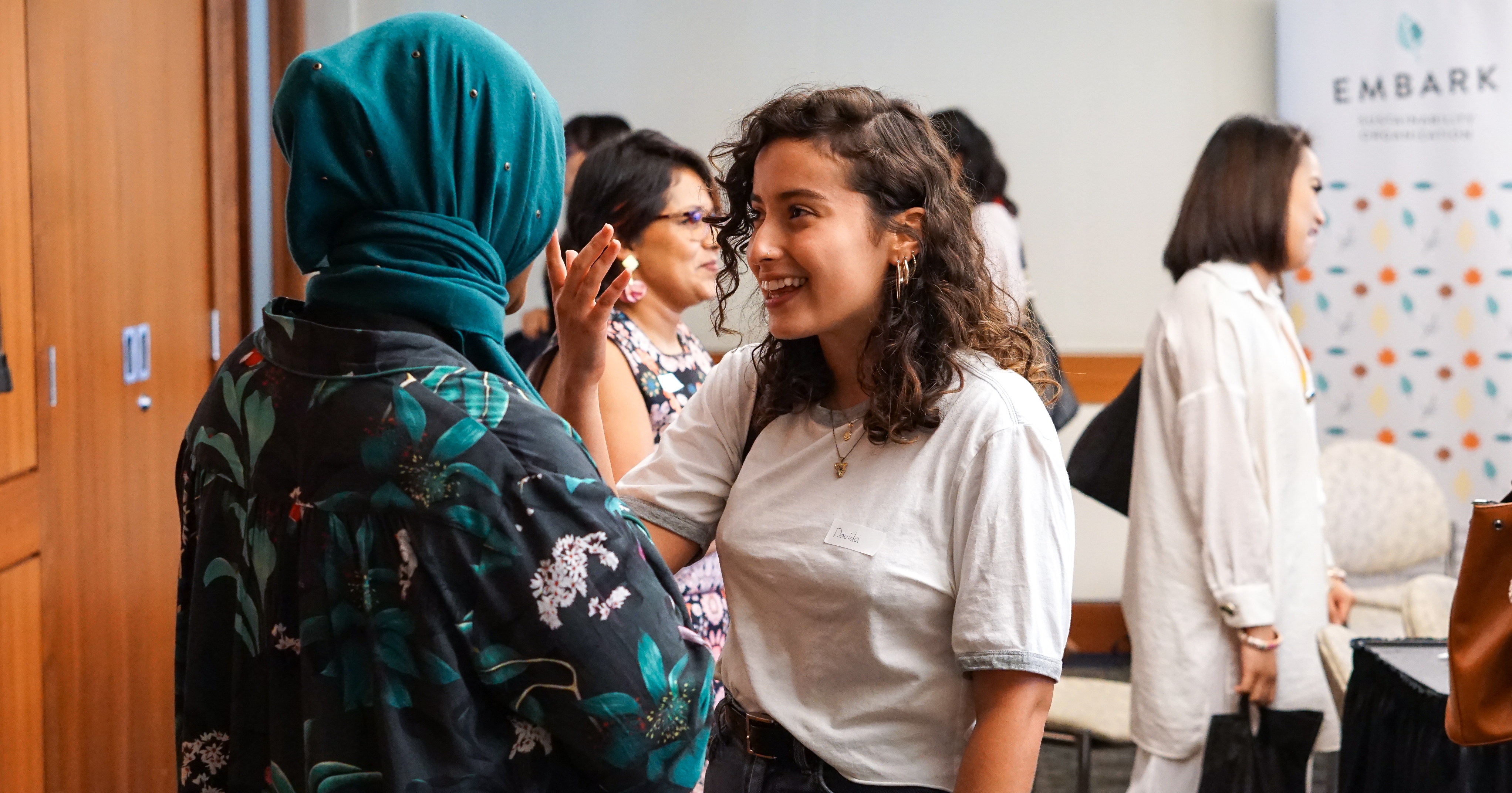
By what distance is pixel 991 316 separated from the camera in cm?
139

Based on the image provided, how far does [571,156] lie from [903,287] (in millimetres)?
2891

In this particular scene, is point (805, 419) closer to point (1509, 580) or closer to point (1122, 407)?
point (1509, 580)

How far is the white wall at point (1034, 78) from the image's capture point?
185 inches

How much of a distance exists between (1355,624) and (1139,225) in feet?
6.82

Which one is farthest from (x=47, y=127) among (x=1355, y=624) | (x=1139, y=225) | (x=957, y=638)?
(x=1139, y=225)

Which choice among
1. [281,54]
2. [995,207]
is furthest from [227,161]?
[995,207]

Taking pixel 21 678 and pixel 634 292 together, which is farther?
pixel 21 678

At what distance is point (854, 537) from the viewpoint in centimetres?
123

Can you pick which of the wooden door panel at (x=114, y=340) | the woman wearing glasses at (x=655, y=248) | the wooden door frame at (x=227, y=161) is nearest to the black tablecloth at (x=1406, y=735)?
the woman wearing glasses at (x=655, y=248)

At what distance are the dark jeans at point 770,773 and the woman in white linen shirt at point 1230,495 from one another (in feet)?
4.59

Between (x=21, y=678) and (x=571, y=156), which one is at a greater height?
(x=571, y=156)

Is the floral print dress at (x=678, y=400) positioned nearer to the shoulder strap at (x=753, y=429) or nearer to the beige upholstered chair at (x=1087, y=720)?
the shoulder strap at (x=753, y=429)

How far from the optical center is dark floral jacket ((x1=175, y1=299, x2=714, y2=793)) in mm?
885

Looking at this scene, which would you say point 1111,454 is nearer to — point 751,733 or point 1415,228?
point 751,733
